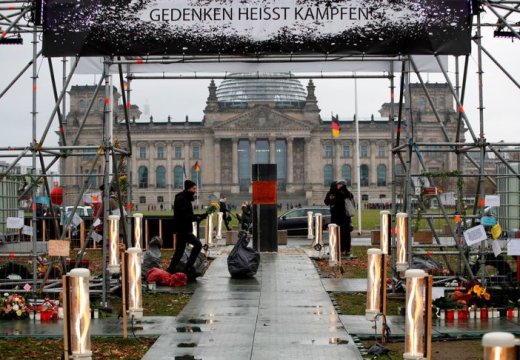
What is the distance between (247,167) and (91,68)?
131 meters

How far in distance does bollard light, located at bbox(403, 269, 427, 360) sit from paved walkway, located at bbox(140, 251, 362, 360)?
6.03 ft

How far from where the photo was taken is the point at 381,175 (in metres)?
Answer: 146

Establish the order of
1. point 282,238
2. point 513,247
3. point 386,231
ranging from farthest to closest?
point 282,238, point 386,231, point 513,247

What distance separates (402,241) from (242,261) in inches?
210

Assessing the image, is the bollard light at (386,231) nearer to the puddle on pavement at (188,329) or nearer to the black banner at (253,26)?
the black banner at (253,26)

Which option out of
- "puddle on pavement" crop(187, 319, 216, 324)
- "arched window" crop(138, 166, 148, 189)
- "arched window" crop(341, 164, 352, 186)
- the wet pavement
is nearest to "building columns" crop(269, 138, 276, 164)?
"arched window" crop(341, 164, 352, 186)

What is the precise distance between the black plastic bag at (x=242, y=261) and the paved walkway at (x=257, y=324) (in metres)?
0.30

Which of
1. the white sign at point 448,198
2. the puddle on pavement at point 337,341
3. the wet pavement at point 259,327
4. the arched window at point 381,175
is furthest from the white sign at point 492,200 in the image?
the arched window at point 381,175

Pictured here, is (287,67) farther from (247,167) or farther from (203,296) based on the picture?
(247,167)

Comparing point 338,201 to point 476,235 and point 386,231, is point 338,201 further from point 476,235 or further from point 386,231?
point 476,235

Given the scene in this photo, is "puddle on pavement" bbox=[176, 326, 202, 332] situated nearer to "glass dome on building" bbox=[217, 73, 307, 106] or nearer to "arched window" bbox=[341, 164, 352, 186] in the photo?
"arched window" bbox=[341, 164, 352, 186]

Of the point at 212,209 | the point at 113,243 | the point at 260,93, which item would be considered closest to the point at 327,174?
the point at 260,93

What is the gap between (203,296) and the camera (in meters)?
16.0

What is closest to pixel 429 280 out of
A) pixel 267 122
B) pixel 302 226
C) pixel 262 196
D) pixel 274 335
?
pixel 274 335
